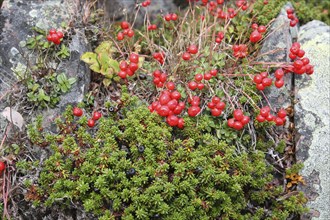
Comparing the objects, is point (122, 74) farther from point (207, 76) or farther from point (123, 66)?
point (207, 76)

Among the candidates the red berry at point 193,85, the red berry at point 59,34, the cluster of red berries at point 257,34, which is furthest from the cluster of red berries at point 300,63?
the red berry at point 59,34

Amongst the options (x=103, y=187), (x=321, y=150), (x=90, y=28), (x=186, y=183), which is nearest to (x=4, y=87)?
(x=90, y=28)

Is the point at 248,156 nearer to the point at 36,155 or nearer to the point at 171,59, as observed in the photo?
the point at 171,59

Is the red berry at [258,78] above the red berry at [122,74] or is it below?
above

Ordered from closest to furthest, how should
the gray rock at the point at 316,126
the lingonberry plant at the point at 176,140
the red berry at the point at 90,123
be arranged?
the lingonberry plant at the point at 176,140
the red berry at the point at 90,123
the gray rock at the point at 316,126

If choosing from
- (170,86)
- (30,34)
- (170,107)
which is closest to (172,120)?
(170,107)

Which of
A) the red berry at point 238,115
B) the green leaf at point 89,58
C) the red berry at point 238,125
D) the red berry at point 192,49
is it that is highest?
the red berry at point 192,49

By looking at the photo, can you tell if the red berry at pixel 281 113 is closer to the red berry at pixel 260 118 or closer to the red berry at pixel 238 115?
the red berry at pixel 260 118
